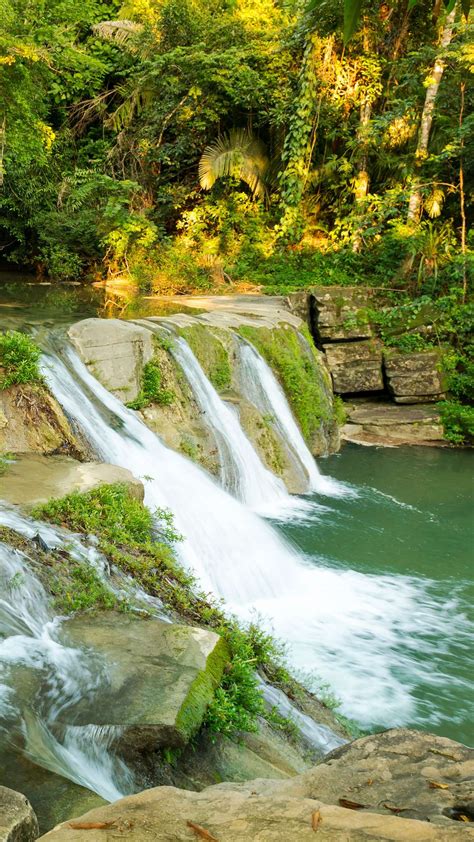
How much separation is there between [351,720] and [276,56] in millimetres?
16772

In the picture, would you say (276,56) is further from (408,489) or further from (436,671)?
(436,671)

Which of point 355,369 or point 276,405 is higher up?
point 355,369

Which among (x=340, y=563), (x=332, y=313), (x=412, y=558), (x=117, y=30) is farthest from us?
(x=117, y=30)

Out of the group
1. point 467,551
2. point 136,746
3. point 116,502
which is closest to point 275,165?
point 467,551

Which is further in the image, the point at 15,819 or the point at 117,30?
the point at 117,30

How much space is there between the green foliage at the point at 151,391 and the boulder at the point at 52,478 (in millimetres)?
2504

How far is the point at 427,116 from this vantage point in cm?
1620

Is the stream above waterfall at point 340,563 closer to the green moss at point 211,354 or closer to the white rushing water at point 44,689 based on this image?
the green moss at point 211,354

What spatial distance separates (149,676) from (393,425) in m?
11.0

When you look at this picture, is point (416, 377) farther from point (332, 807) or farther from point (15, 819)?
point (15, 819)

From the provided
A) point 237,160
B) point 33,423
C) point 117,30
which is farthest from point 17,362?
point 117,30

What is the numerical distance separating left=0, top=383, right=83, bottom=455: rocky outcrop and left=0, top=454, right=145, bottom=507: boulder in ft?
0.61

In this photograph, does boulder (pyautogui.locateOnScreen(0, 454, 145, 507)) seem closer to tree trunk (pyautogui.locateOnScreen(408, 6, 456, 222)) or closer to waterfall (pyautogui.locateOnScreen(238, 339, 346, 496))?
waterfall (pyautogui.locateOnScreen(238, 339, 346, 496))

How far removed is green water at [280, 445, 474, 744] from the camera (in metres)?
6.12
